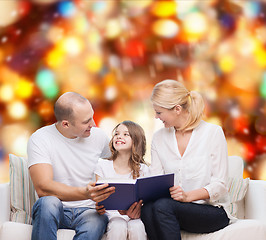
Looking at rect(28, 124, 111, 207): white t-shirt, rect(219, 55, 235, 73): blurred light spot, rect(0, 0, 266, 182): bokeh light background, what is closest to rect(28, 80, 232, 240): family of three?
rect(28, 124, 111, 207): white t-shirt

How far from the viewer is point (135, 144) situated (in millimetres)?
1828

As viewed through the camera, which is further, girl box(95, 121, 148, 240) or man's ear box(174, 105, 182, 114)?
girl box(95, 121, 148, 240)

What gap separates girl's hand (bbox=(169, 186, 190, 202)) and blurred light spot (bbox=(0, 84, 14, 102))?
5.17 feet

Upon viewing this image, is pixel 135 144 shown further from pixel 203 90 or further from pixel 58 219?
pixel 203 90

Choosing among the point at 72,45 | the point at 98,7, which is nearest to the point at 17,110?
the point at 72,45

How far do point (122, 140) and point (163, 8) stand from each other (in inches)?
51.0

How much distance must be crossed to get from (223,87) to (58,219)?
5.26ft

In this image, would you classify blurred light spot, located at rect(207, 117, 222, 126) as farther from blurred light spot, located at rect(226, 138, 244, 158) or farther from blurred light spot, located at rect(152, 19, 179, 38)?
blurred light spot, located at rect(152, 19, 179, 38)

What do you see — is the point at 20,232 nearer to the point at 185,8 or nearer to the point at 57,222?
the point at 57,222

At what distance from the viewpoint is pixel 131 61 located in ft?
8.96

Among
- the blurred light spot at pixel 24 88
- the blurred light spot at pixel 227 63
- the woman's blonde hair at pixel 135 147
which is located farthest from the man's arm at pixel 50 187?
the blurred light spot at pixel 227 63

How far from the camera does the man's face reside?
1693mm

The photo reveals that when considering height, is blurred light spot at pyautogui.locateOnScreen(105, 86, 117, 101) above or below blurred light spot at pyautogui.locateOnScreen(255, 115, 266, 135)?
above

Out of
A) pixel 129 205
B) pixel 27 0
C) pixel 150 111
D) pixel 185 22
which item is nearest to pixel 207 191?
pixel 129 205
